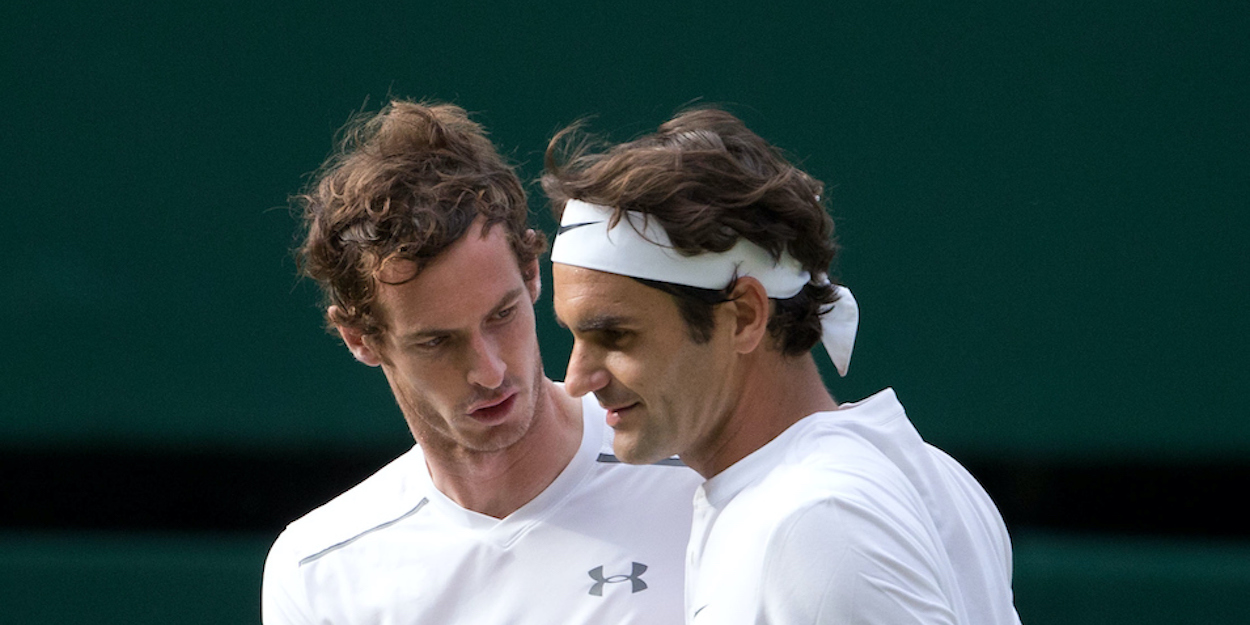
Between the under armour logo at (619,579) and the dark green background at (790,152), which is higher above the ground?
the dark green background at (790,152)

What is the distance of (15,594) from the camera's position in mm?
4645

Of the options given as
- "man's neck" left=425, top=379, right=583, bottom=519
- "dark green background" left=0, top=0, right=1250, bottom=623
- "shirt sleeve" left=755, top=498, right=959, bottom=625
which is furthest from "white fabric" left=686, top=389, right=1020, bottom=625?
"dark green background" left=0, top=0, right=1250, bottom=623

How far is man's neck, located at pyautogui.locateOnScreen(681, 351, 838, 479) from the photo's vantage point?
1827 mm

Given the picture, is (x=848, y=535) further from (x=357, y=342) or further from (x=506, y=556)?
(x=357, y=342)

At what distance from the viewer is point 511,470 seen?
2406 millimetres

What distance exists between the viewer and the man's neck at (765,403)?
183 cm

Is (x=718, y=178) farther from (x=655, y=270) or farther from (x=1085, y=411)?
(x=1085, y=411)

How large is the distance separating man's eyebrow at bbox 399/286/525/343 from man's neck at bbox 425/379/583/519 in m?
0.22

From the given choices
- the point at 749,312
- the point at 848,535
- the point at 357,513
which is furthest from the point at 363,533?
the point at 848,535

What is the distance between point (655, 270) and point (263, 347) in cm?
313

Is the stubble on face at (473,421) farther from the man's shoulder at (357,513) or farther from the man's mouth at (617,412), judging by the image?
the man's mouth at (617,412)

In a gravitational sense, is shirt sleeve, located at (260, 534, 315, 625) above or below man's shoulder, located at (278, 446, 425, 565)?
below

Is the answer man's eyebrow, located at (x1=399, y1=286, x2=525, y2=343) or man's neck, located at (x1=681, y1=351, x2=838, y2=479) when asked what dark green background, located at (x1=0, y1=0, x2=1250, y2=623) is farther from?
man's neck, located at (x1=681, y1=351, x2=838, y2=479)

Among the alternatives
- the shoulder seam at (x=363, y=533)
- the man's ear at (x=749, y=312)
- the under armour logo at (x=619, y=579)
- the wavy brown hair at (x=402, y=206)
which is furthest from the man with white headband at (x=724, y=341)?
the shoulder seam at (x=363, y=533)
